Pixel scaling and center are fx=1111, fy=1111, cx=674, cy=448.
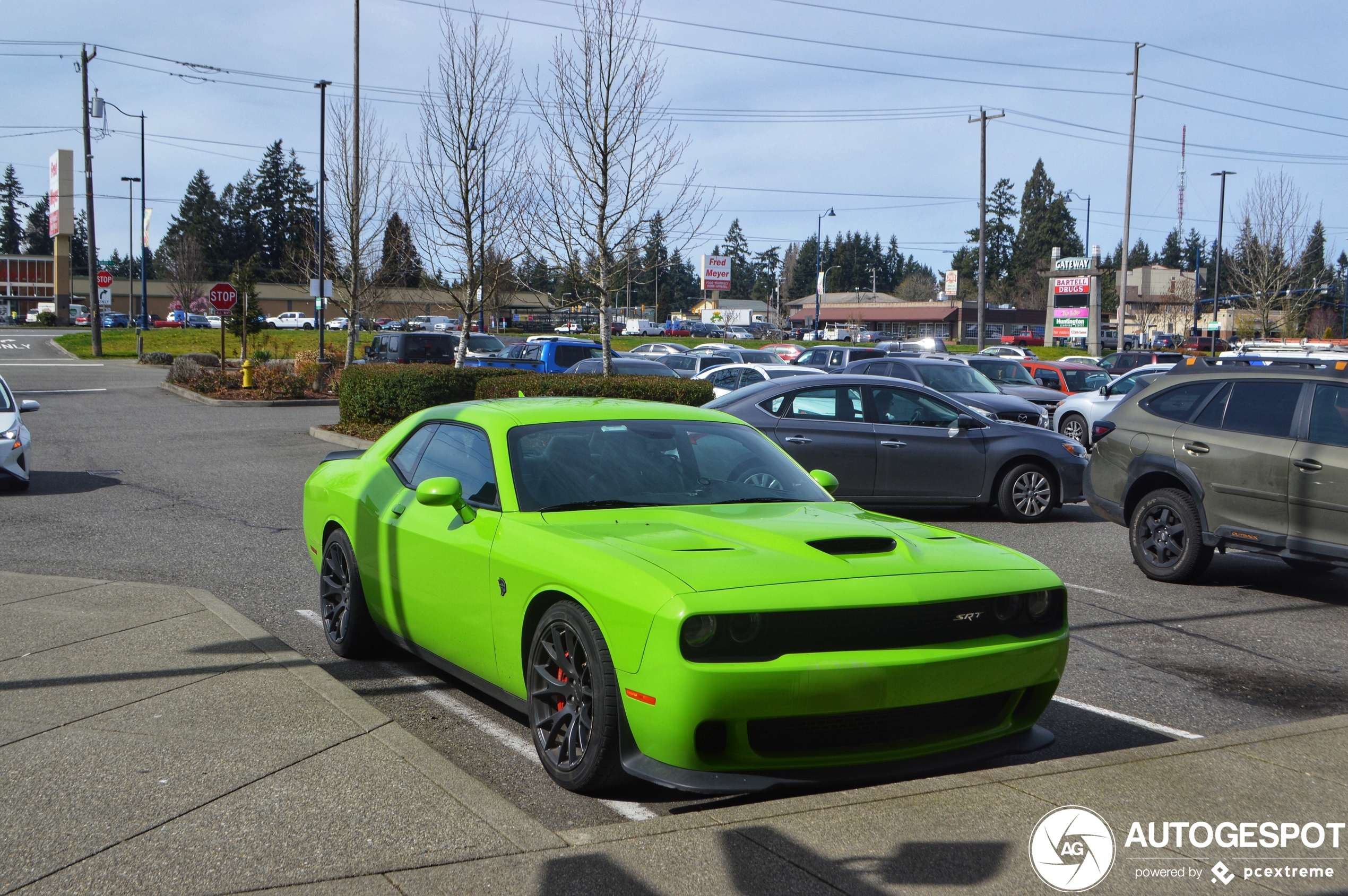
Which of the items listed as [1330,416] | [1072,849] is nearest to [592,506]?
[1072,849]

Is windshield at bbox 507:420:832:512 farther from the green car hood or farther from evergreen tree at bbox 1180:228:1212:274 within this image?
evergreen tree at bbox 1180:228:1212:274

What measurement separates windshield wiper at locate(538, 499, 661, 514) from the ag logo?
2.07 metres

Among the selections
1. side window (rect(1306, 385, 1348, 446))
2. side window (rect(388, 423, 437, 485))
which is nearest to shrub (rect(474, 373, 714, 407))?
side window (rect(1306, 385, 1348, 446))

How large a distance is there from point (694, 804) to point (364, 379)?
16.8m

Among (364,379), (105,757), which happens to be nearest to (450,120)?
(364,379)

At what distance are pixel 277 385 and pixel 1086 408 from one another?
19224 millimetres

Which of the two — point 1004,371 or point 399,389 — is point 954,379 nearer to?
point 1004,371

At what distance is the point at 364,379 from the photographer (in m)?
19.8

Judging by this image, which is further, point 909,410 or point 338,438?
point 338,438

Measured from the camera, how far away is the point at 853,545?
427 cm

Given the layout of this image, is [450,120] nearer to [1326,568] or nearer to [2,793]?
[1326,568]

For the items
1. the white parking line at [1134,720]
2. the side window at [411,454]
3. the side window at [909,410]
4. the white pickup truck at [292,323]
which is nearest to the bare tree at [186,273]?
the white pickup truck at [292,323]

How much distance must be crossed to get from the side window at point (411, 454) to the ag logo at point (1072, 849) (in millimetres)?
3444

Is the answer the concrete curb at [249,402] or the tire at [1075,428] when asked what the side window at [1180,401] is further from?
the concrete curb at [249,402]
